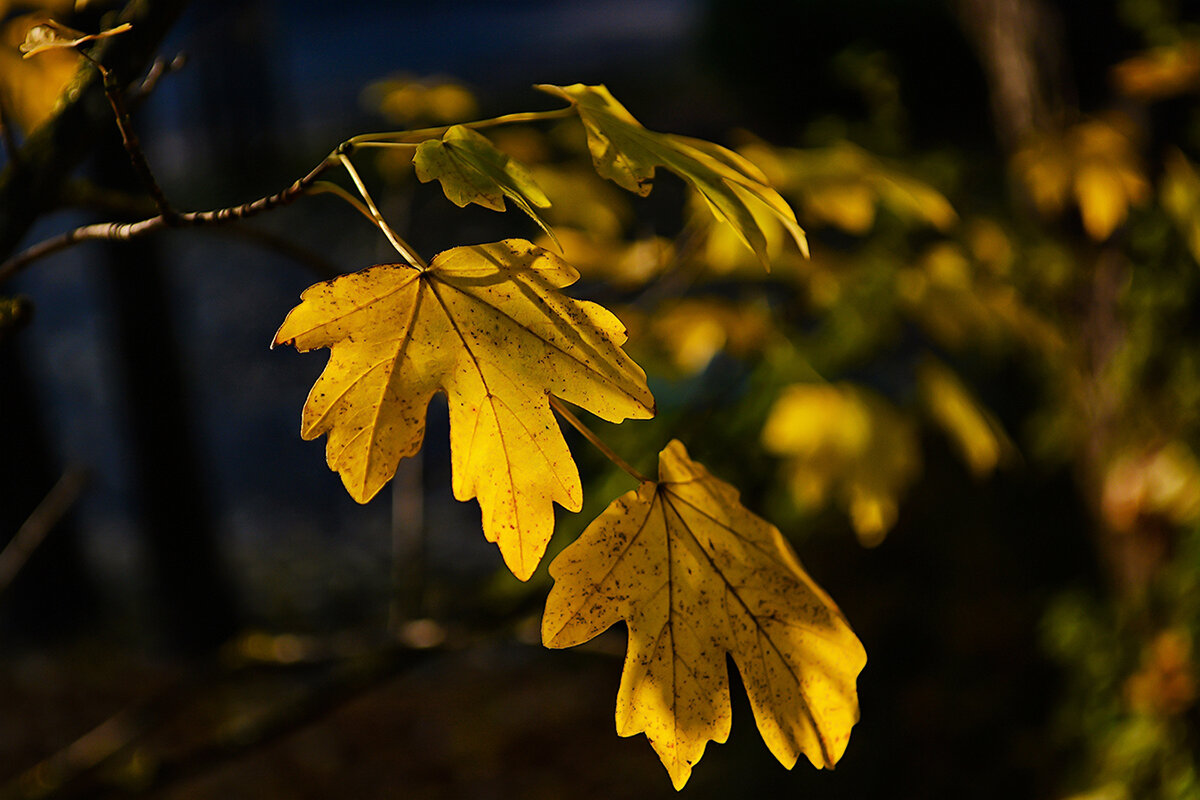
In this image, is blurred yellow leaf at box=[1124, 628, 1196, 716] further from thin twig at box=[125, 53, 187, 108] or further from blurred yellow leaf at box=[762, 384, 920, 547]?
thin twig at box=[125, 53, 187, 108]

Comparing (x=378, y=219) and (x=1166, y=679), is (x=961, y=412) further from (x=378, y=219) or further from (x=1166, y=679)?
(x=378, y=219)

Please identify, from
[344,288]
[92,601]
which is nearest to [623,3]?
[92,601]

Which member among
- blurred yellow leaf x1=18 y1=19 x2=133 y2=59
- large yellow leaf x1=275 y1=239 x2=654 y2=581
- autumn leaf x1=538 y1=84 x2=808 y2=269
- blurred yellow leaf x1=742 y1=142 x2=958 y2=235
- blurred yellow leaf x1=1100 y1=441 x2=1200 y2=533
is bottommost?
blurred yellow leaf x1=1100 y1=441 x2=1200 y2=533

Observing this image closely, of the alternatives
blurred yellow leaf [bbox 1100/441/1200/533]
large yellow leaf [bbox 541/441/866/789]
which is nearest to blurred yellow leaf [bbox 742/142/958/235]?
large yellow leaf [bbox 541/441/866/789]

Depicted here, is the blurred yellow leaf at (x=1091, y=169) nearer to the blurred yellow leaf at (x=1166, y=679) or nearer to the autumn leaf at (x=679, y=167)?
the blurred yellow leaf at (x=1166, y=679)

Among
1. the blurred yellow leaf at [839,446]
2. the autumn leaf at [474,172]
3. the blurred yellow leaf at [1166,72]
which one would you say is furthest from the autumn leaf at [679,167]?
the blurred yellow leaf at [1166,72]

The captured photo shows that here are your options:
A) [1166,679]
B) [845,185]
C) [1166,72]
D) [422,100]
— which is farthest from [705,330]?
[1166,679]
